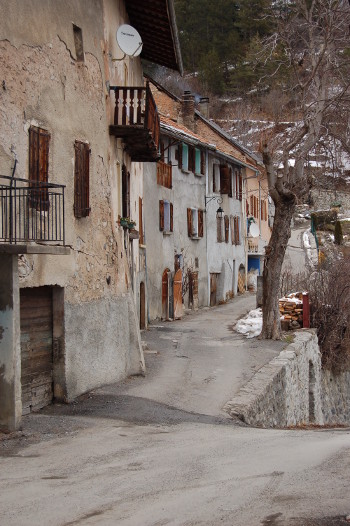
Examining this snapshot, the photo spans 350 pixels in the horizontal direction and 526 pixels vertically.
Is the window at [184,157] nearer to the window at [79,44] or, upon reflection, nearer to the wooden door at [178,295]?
the wooden door at [178,295]

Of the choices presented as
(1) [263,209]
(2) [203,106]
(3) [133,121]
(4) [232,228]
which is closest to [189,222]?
(4) [232,228]

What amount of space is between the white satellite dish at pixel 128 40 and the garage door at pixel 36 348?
5.73 metres

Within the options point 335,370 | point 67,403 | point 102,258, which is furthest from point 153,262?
point 67,403

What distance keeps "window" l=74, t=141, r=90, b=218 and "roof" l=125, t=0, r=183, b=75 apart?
4759mm

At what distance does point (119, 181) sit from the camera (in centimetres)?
1670

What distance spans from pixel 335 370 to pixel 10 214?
16.2 meters

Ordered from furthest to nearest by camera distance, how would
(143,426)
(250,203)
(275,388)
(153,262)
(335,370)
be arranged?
(250,203)
(153,262)
(335,370)
(275,388)
(143,426)

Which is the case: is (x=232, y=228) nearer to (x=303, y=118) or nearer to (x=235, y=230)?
(x=235, y=230)

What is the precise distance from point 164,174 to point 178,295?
492 centimetres

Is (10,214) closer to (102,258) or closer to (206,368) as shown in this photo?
(102,258)

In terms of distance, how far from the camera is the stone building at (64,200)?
1118cm

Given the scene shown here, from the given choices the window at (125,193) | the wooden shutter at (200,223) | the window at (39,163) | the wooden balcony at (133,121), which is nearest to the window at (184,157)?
the wooden shutter at (200,223)

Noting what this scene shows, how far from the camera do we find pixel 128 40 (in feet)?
51.8

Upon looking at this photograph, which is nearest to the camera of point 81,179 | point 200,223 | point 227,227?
point 81,179
